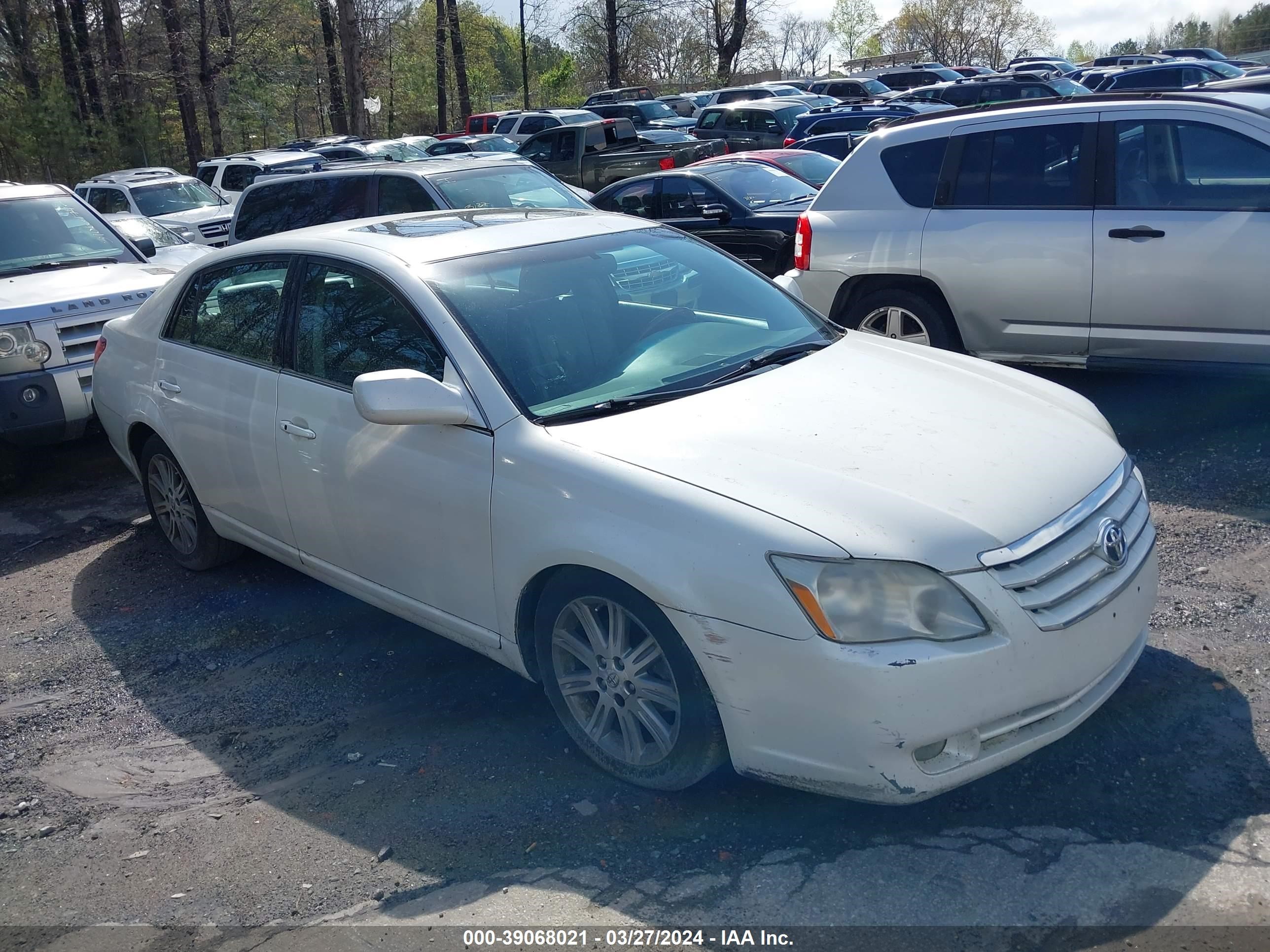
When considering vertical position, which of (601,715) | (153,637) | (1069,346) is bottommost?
(153,637)

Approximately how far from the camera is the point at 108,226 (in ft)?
30.0

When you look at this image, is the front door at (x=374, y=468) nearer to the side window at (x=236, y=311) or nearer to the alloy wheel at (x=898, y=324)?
the side window at (x=236, y=311)

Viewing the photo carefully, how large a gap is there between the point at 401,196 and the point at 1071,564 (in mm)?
7457

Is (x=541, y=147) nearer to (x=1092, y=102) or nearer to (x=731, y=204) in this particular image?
(x=731, y=204)

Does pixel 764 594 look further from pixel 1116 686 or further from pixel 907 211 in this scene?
pixel 907 211

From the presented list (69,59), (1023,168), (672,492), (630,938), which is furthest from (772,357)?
(69,59)

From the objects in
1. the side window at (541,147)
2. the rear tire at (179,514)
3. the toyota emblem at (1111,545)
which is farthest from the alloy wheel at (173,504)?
the side window at (541,147)

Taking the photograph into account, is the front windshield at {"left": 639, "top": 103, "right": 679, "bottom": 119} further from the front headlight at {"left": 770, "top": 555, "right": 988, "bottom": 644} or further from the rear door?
the front headlight at {"left": 770, "top": 555, "right": 988, "bottom": 644}

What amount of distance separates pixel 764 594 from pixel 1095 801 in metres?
1.21

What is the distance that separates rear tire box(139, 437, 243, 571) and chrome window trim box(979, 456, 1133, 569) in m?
3.79

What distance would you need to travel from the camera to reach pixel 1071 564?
3.17m

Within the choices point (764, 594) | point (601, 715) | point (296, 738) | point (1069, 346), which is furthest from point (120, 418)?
point (1069, 346)

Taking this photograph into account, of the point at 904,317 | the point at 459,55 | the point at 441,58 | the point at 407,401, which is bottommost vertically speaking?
the point at 904,317

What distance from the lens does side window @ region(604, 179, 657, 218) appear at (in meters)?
11.8
